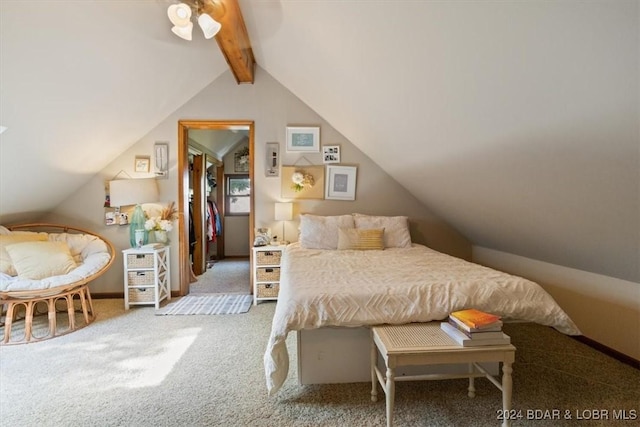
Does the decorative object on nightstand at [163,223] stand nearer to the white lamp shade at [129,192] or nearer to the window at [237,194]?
the white lamp shade at [129,192]

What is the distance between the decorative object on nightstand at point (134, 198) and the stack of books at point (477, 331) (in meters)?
3.29

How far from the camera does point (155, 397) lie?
5.48 ft

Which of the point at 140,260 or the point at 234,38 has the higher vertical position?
the point at 234,38

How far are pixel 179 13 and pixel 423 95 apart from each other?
67.5 inches

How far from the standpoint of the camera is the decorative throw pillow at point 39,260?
2.54 meters

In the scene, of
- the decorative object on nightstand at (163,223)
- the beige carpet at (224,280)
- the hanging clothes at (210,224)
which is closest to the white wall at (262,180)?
the decorative object on nightstand at (163,223)

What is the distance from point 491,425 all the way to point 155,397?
73.4 inches

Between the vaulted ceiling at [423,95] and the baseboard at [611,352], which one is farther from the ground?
the vaulted ceiling at [423,95]

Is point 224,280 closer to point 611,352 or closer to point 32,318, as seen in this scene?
point 32,318

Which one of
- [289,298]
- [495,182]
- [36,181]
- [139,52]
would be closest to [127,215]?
[36,181]

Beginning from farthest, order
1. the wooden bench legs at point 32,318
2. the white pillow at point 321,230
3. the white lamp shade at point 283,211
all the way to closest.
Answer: the white lamp shade at point 283,211, the white pillow at point 321,230, the wooden bench legs at point 32,318

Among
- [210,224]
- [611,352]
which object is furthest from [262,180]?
[611,352]

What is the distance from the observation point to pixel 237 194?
6.12 metres

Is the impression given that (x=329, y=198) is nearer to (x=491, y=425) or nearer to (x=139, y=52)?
(x=139, y=52)
